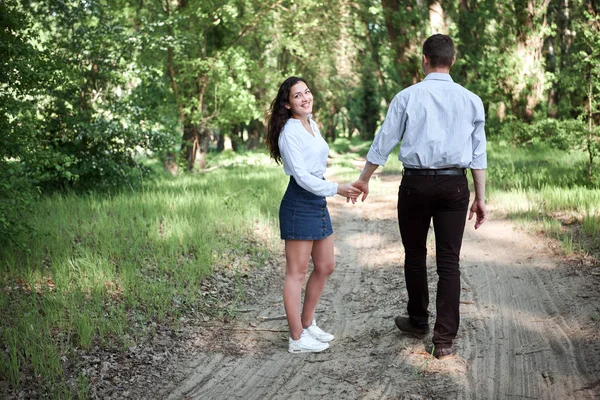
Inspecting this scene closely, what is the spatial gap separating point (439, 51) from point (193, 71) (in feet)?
45.9

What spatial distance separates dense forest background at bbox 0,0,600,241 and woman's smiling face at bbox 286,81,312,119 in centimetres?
335

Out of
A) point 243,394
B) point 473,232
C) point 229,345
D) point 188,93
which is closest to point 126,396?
point 243,394

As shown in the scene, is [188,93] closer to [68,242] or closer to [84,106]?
[84,106]

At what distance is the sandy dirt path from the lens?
3.93m

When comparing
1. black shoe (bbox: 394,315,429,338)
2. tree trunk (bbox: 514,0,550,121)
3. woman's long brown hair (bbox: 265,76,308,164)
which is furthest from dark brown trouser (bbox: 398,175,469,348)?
tree trunk (bbox: 514,0,550,121)

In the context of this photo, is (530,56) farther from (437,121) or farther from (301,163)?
(301,163)

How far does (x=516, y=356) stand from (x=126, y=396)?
2908 millimetres

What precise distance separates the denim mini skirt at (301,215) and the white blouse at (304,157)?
0.16 metres

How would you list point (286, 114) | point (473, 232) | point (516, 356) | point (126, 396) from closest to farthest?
point (126, 396)
point (516, 356)
point (286, 114)
point (473, 232)

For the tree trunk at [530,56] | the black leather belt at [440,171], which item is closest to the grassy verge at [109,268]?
the black leather belt at [440,171]

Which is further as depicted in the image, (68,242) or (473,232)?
(473,232)

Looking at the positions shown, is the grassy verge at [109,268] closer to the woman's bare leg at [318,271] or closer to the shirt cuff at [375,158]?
the woman's bare leg at [318,271]

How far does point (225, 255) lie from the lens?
7.26 meters

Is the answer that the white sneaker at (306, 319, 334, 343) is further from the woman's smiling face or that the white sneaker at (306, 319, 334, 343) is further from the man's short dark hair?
the man's short dark hair
